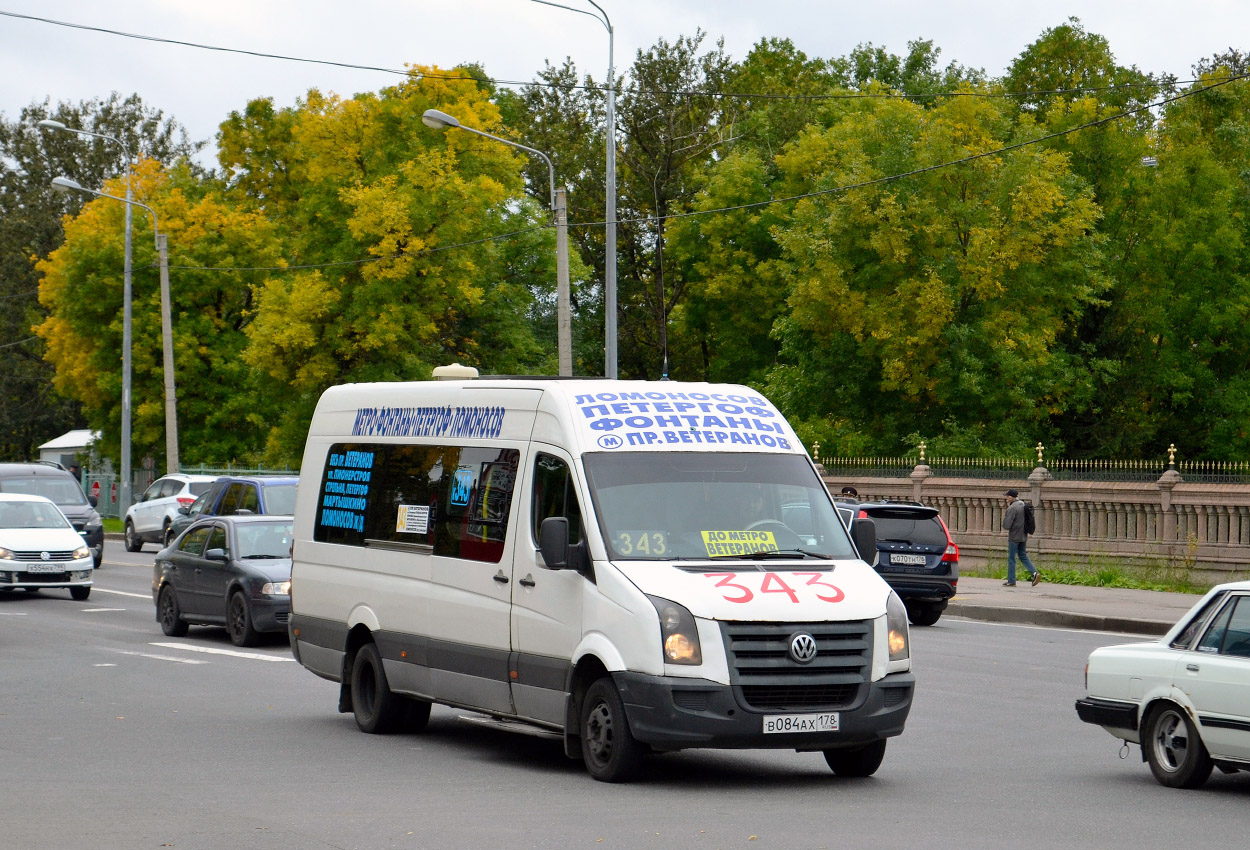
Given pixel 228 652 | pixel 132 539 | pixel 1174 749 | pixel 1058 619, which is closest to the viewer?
pixel 1174 749

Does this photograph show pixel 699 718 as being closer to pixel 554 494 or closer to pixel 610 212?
pixel 554 494

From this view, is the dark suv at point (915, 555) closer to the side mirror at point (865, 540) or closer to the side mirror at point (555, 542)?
the side mirror at point (865, 540)

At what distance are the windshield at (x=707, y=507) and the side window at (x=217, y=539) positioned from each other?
1030 centimetres

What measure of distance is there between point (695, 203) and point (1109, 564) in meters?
32.0

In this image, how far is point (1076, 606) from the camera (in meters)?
24.2

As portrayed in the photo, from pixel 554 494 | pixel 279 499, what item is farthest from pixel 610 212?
pixel 554 494

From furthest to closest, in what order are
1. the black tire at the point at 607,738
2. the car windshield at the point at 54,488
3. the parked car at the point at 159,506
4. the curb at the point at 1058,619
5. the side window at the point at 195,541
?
the parked car at the point at 159,506 < the car windshield at the point at 54,488 < the curb at the point at 1058,619 < the side window at the point at 195,541 < the black tire at the point at 607,738

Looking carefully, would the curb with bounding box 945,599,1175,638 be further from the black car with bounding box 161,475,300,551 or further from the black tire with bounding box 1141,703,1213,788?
the black tire with bounding box 1141,703,1213,788

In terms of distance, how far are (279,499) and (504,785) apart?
16.6 m

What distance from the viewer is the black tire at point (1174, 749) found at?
9.60m

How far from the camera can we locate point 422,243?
4738cm

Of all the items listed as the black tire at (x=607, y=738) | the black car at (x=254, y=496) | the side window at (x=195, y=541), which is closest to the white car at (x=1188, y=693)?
the black tire at (x=607, y=738)

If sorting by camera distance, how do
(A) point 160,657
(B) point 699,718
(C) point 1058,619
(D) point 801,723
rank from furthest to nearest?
(C) point 1058,619 < (A) point 160,657 < (D) point 801,723 < (B) point 699,718

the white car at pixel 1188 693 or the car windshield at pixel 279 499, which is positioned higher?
the car windshield at pixel 279 499
